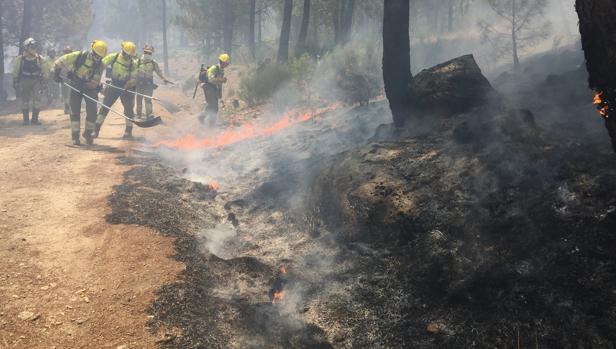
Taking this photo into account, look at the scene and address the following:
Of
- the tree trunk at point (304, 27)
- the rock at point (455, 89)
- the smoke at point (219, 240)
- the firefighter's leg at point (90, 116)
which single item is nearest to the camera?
the smoke at point (219, 240)

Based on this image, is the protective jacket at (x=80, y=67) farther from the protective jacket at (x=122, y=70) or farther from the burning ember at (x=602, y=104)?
the burning ember at (x=602, y=104)

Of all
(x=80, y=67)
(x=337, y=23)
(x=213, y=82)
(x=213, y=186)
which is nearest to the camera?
(x=213, y=186)

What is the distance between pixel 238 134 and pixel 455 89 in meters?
7.56

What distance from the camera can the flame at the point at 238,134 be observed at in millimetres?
12178

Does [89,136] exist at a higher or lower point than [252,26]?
lower

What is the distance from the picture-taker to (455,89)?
7.64 meters

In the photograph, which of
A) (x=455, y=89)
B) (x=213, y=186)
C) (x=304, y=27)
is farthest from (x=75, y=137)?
(x=304, y=27)

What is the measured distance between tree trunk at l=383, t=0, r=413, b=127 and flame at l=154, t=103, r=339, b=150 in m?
4.47

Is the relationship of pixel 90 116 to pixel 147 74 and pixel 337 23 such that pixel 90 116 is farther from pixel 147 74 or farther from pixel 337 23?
pixel 337 23

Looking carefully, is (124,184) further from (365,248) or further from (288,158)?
(365,248)

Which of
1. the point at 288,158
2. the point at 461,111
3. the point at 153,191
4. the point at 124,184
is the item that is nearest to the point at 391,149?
the point at 461,111

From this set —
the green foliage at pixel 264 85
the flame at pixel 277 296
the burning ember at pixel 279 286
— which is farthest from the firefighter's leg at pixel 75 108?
the flame at pixel 277 296

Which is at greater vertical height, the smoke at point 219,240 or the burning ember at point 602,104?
the burning ember at point 602,104

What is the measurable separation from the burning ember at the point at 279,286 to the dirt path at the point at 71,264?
3.75 ft
